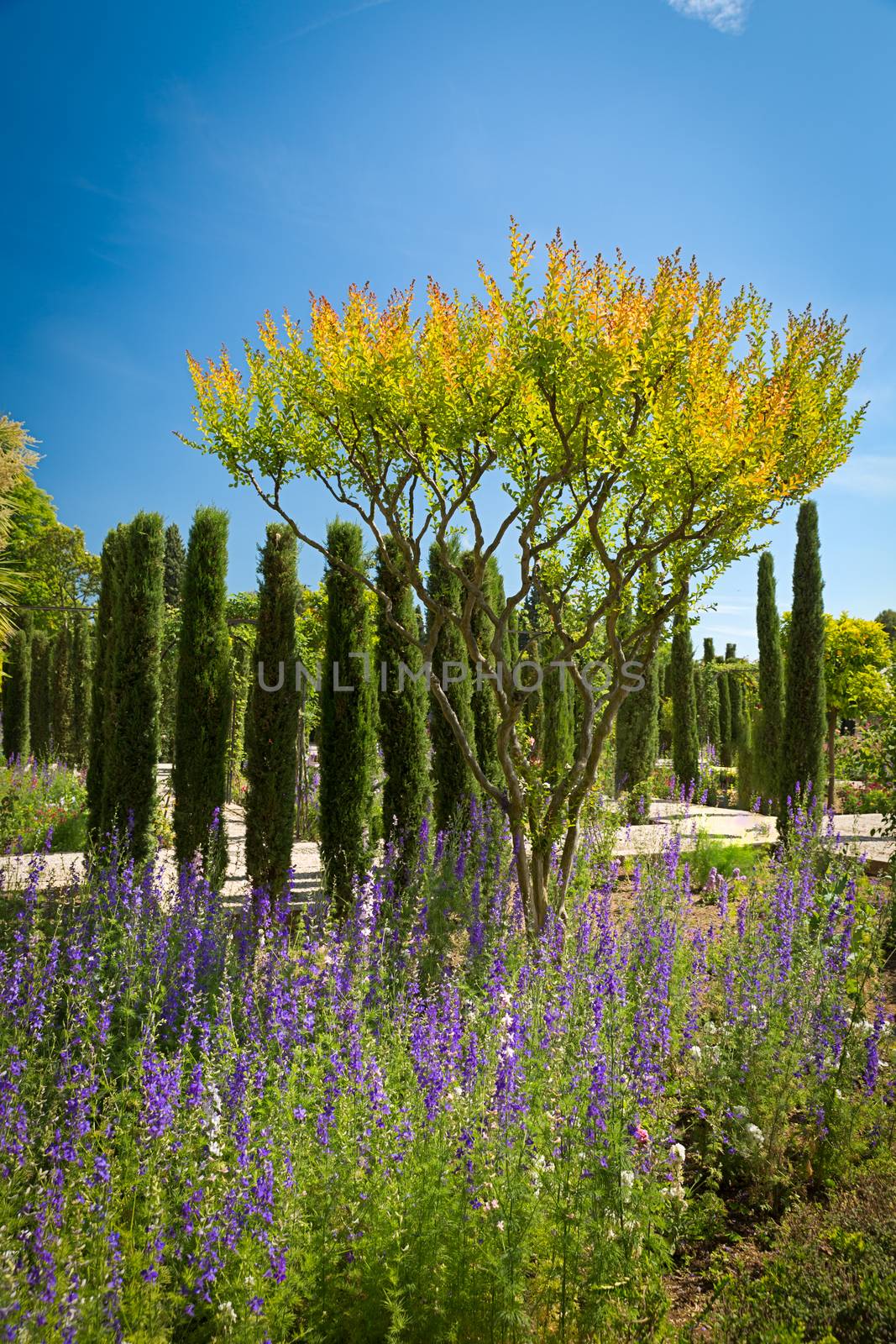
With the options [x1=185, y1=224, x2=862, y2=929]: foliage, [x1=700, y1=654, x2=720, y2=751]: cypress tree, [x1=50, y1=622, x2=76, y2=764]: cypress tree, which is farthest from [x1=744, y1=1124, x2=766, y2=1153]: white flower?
[x1=700, y1=654, x2=720, y2=751]: cypress tree

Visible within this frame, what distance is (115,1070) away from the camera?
366 cm

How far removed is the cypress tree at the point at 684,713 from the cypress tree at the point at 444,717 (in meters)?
8.64

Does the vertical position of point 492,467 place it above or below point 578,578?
above

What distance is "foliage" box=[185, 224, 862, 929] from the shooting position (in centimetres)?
566

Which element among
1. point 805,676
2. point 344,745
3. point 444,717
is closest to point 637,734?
point 805,676

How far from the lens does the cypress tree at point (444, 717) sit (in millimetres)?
9148

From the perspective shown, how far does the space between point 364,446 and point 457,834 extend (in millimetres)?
3987

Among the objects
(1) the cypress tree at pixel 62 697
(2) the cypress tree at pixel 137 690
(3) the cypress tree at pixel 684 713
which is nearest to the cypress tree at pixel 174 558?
(1) the cypress tree at pixel 62 697

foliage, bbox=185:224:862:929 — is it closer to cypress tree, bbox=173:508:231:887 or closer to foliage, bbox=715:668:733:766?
cypress tree, bbox=173:508:231:887

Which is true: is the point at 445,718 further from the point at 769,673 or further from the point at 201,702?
the point at 769,673

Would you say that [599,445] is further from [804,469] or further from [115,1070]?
[115,1070]

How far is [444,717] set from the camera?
9.11 meters

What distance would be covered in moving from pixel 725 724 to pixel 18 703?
76.6 feet

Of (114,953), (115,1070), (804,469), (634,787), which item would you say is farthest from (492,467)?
(634,787)
